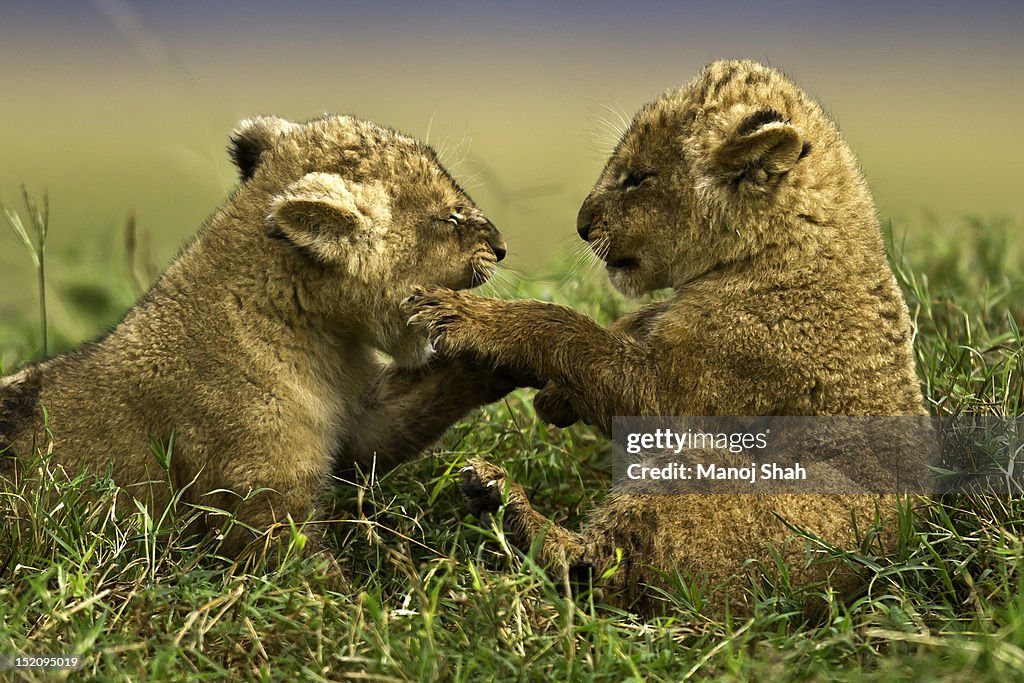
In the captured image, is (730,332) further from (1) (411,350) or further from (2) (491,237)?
(1) (411,350)

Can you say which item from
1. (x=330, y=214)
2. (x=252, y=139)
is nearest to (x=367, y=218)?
(x=330, y=214)

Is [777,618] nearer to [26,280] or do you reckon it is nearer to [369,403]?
[369,403]

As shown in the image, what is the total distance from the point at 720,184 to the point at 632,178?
57 centimetres

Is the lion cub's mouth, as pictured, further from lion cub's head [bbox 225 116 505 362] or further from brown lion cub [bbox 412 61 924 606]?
lion cub's head [bbox 225 116 505 362]

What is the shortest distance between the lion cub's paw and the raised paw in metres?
0.58

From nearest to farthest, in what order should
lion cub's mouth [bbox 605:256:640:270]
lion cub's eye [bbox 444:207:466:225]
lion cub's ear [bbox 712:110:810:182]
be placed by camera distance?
1. lion cub's ear [bbox 712:110:810:182]
2. lion cub's eye [bbox 444:207:466:225]
3. lion cub's mouth [bbox 605:256:640:270]

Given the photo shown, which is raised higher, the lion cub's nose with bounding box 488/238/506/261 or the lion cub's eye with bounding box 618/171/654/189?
the lion cub's eye with bounding box 618/171/654/189

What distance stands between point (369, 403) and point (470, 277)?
92 centimetres

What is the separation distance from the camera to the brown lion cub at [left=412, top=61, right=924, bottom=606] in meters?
5.41

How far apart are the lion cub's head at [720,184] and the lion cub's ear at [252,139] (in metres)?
1.66

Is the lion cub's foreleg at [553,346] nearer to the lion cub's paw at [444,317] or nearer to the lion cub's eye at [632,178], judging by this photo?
the lion cub's paw at [444,317]

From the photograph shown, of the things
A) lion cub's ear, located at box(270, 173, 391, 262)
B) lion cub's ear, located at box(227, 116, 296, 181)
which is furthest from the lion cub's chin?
lion cub's ear, located at box(227, 116, 296, 181)

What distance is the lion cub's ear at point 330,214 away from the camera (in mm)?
5492

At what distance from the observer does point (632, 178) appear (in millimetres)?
6184
